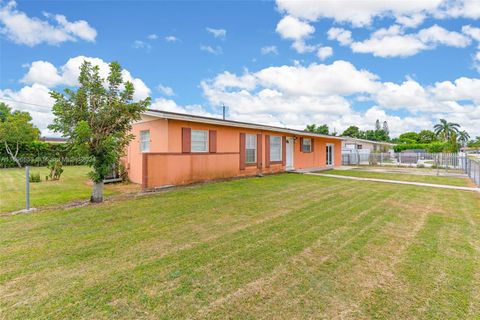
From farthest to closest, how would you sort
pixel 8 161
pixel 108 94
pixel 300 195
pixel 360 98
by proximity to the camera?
pixel 360 98 < pixel 8 161 < pixel 300 195 < pixel 108 94

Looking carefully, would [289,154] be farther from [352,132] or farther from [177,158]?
[352,132]

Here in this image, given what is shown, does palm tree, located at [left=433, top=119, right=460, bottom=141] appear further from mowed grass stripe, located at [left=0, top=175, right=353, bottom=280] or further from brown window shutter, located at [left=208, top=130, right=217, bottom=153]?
mowed grass stripe, located at [left=0, top=175, right=353, bottom=280]

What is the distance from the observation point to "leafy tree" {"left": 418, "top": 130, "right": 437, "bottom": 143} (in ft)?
204

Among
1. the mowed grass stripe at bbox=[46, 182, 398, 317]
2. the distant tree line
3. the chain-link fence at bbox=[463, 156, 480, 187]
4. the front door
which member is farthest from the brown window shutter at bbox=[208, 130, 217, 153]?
the distant tree line

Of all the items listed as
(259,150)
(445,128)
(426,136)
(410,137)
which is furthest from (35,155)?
(410,137)

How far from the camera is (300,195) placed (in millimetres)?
8117

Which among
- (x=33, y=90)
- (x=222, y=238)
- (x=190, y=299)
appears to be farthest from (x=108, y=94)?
(x=33, y=90)

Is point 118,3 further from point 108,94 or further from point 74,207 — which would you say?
point 74,207

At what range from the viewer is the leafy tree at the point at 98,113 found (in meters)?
6.68

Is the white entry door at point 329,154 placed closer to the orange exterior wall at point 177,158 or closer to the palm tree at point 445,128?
the orange exterior wall at point 177,158

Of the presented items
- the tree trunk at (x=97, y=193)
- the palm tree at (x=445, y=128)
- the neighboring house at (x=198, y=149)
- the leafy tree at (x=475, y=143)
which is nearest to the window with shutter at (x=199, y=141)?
the neighboring house at (x=198, y=149)

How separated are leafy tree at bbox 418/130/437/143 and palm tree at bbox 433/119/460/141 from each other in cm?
1043

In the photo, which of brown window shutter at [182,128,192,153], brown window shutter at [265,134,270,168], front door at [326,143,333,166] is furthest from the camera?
front door at [326,143,333,166]

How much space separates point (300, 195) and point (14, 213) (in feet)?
24.7
